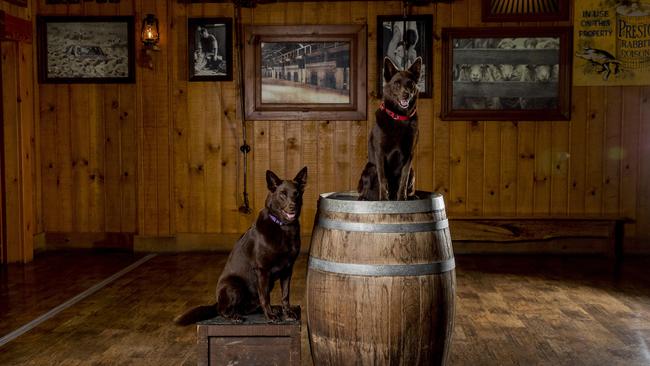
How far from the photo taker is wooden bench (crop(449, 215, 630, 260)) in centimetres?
639

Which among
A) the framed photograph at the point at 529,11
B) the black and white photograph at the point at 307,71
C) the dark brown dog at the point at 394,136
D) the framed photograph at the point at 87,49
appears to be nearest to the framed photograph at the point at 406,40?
the black and white photograph at the point at 307,71

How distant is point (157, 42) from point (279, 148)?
1.47 m

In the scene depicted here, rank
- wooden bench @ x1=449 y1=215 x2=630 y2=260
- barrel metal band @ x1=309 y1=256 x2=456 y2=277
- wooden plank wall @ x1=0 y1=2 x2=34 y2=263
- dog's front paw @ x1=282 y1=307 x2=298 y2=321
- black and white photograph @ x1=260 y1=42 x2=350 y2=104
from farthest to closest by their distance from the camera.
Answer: black and white photograph @ x1=260 y1=42 x2=350 y2=104
wooden bench @ x1=449 y1=215 x2=630 y2=260
wooden plank wall @ x1=0 y1=2 x2=34 y2=263
dog's front paw @ x1=282 y1=307 x2=298 y2=321
barrel metal band @ x1=309 y1=256 x2=456 y2=277

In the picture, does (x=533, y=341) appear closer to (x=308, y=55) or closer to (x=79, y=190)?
(x=308, y=55)

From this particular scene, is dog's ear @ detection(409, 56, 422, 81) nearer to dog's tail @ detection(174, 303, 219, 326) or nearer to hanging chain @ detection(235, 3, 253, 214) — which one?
dog's tail @ detection(174, 303, 219, 326)

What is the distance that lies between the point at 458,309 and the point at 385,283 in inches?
80.4

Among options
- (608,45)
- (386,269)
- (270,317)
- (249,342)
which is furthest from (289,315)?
(608,45)

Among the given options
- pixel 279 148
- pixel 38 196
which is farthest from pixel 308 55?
pixel 38 196

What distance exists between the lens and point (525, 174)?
6758mm

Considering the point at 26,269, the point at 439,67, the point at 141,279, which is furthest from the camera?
the point at 439,67

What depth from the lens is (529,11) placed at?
659cm

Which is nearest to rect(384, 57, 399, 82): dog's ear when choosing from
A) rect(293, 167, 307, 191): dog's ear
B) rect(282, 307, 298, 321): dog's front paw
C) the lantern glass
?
rect(293, 167, 307, 191): dog's ear

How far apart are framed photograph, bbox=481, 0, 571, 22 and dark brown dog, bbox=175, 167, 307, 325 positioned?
4.24 metres

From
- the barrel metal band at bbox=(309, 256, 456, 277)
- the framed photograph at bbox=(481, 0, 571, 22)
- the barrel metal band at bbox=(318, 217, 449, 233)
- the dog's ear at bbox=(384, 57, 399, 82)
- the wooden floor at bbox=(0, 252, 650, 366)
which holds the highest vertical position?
the framed photograph at bbox=(481, 0, 571, 22)
